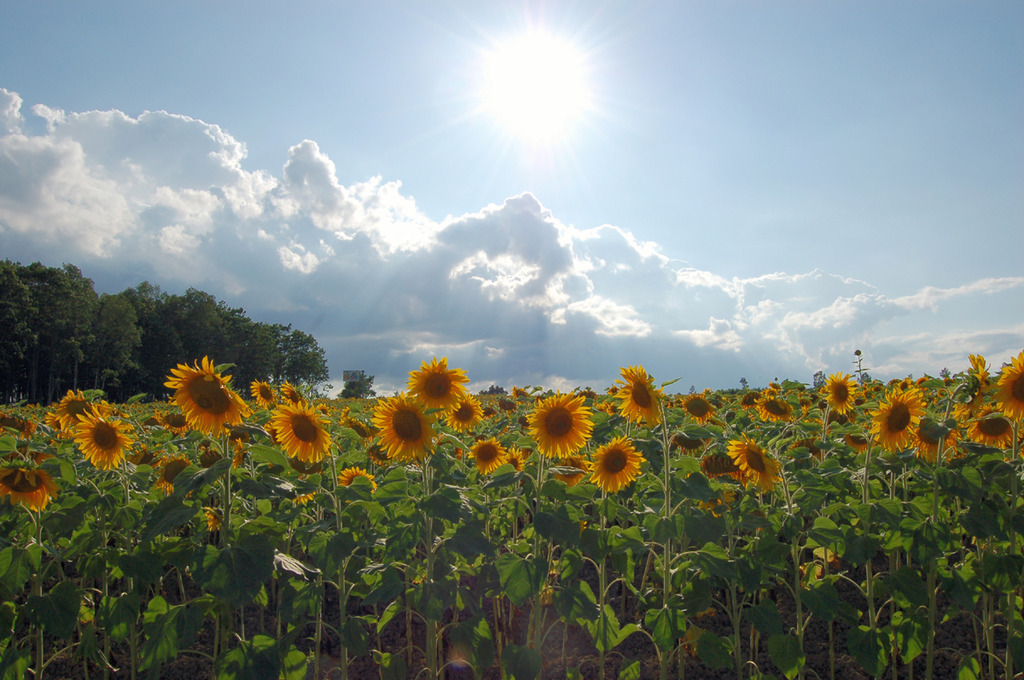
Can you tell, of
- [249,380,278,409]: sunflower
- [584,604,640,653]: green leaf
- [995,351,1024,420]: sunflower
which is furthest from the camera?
[249,380,278,409]: sunflower

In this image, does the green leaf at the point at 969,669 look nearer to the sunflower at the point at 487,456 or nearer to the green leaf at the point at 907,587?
the green leaf at the point at 907,587

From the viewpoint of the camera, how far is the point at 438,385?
370 cm

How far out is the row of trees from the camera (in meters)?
54.8

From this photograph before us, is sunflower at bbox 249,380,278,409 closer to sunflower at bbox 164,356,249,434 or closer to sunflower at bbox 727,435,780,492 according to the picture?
sunflower at bbox 164,356,249,434

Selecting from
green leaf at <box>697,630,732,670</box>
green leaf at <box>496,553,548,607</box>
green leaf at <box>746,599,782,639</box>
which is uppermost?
green leaf at <box>496,553,548,607</box>

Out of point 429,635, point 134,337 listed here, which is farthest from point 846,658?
point 134,337

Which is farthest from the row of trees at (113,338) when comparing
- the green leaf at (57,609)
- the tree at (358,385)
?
the green leaf at (57,609)

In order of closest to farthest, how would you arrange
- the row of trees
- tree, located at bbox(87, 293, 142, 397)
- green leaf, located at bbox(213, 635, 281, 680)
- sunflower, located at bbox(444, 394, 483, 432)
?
green leaf, located at bbox(213, 635, 281, 680)
sunflower, located at bbox(444, 394, 483, 432)
the row of trees
tree, located at bbox(87, 293, 142, 397)

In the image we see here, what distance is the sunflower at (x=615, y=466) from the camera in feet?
12.6

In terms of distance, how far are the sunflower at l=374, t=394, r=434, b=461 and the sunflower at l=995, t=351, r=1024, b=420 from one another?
3721 mm

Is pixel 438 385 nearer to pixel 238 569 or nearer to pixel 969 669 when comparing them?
pixel 238 569

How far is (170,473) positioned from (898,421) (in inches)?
198

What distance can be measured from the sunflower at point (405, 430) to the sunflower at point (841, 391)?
4.12 metres

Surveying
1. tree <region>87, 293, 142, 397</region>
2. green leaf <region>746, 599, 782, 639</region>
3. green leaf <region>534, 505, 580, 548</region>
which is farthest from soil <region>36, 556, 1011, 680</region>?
tree <region>87, 293, 142, 397</region>
